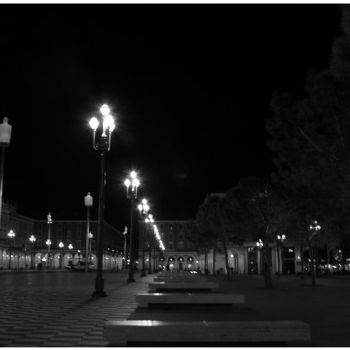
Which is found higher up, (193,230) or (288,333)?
(193,230)

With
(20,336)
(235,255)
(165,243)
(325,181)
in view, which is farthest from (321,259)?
(20,336)

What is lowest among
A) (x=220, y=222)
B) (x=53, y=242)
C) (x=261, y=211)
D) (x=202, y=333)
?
(x=202, y=333)

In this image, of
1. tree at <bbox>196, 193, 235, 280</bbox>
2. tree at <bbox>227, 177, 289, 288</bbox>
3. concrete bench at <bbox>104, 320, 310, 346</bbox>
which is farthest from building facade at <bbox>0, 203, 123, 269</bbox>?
concrete bench at <bbox>104, 320, 310, 346</bbox>

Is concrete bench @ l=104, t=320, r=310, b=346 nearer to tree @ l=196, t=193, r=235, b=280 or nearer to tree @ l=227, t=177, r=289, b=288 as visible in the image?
tree @ l=227, t=177, r=289, b=288

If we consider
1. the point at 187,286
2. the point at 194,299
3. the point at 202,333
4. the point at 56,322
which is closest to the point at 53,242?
the point at 187,286

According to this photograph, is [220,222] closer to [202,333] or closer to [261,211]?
[261,211]

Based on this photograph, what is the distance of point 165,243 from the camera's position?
171625mm

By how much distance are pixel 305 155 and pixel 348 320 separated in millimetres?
5026

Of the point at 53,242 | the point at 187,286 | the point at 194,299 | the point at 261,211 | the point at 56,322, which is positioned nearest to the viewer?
the point at 56,322

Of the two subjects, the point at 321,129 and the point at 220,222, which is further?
the point at 220,222

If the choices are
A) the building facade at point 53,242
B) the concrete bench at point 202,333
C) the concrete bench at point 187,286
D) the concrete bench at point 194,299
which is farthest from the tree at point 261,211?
the building facade at point 53,242

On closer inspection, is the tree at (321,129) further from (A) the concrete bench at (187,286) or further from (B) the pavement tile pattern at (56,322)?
(B) the pavement tile pattern at (56,322)

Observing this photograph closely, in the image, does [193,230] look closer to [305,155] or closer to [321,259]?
[321,259]

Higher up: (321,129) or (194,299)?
(321,129)
